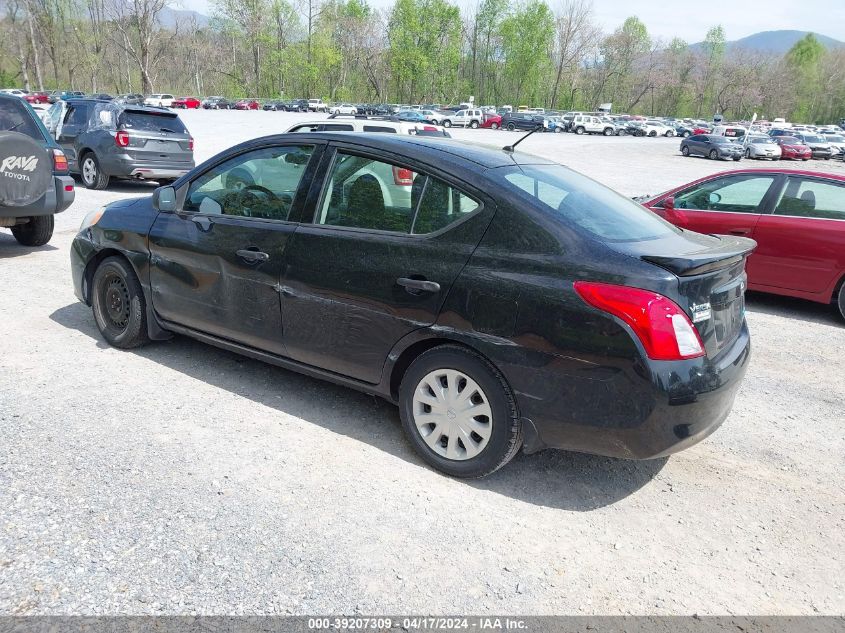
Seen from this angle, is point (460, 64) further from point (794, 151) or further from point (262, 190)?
point (262, 190)

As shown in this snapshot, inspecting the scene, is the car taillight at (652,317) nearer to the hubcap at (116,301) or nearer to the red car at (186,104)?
the hubcap at (116,301)

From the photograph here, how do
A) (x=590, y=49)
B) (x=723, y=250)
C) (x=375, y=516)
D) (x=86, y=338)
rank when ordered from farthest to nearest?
(x=590, y=49) < (x=86, y=338) < (x=723, y=250) < (x=375, y=516)

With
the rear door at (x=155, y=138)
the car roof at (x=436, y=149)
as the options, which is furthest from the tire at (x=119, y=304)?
the rear door at (x=155, y=138)

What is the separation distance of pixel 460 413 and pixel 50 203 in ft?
20.6

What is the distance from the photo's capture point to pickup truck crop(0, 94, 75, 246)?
6.30 metres

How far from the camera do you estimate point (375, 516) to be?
3057mm

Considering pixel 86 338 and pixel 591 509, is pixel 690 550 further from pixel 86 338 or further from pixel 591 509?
pixel 86 338

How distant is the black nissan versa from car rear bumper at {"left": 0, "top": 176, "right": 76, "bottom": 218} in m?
3.29

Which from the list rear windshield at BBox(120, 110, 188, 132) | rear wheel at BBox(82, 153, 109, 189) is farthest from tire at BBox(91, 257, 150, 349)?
rear wheel at BBox(82, 153, 109, 189)

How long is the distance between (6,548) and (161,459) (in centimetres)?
84

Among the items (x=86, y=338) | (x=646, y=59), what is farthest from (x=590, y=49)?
(x=86, y=338)

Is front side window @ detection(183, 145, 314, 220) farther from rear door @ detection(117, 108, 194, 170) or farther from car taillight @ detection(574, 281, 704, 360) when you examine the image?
rear door @ detection(117, 108, 194, 170)

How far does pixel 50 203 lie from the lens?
7.52m

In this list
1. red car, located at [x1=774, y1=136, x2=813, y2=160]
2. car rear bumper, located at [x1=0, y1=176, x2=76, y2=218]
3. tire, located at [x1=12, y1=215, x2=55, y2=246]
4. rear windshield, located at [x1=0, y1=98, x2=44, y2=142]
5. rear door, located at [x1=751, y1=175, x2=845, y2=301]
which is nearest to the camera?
rear door, located at [x1=751, y1=175, x2=845, y2=301]
